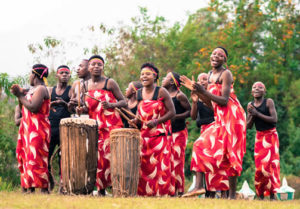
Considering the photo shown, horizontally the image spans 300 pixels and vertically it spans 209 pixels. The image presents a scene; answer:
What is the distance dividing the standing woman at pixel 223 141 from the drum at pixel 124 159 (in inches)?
34.7

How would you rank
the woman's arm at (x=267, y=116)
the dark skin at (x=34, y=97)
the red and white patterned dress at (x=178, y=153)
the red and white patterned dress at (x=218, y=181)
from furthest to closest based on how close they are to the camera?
the red and white patterned dress at (x=178, y=153), the woman's arm at (x=267, y=116), the dark skin at (x=34, y=97), the red and white patterned dress at (x=218, y=181)

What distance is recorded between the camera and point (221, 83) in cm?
804

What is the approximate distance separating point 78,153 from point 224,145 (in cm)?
213

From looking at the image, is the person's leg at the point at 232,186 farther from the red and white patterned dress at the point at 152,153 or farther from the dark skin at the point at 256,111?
the dark skin at the point at 256,111

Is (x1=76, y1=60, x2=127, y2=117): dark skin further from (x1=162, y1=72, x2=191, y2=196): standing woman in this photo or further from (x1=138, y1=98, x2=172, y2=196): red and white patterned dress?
(x1=162, y1=72, x2=191, y2=196): standing woman

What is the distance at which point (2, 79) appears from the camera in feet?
42.8

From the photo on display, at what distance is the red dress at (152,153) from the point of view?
862 cm

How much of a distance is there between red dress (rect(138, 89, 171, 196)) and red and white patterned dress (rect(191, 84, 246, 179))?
908 mm

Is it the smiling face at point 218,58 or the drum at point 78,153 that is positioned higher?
the smiling face at point 218,58

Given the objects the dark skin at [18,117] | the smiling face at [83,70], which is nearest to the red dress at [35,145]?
the dark skin at [18,117]

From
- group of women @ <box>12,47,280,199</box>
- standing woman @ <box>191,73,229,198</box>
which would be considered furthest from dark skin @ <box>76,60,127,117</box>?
standing woman @ <box>191,73,229,198</box>

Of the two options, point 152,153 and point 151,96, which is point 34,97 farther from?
point 152,153

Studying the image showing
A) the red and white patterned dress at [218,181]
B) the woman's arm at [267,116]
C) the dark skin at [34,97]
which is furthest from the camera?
the woman's arm at [267,116]

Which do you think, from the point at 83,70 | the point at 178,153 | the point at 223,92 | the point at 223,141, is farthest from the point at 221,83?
the point at 83,70
